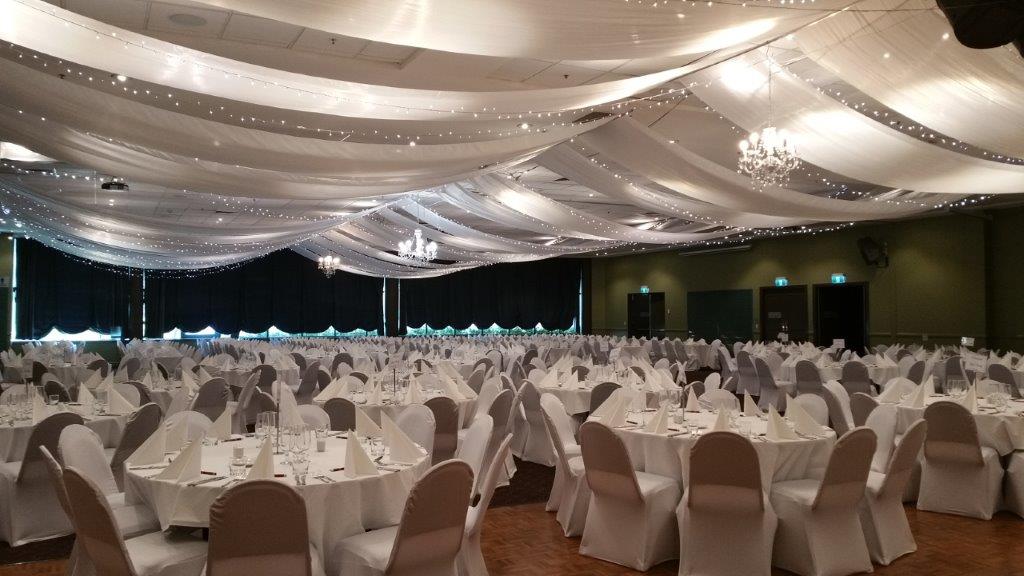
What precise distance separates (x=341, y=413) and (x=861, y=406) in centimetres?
399

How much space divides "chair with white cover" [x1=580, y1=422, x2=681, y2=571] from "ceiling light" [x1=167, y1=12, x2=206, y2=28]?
13.2 feet

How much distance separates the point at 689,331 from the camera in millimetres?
22188

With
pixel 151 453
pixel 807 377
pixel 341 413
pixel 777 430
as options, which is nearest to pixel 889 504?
pixel 777 430

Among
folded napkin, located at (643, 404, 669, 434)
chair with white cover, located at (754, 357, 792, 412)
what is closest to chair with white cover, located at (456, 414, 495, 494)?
folded napkin, located at (643, 404, 669, 434)

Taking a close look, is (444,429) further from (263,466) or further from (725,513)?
(263,466)

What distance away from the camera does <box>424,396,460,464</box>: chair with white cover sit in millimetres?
6090

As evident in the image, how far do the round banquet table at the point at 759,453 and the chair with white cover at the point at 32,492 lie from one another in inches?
143

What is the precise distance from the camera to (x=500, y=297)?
26.7 metres

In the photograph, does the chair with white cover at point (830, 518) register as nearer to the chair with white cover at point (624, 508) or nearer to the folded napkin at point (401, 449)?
the chair with white cover at point (624, 508)

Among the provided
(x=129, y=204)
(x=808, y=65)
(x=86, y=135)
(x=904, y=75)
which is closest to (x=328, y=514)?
(x=86, y=135)

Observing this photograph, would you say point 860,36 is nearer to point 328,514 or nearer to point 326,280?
point 328,514

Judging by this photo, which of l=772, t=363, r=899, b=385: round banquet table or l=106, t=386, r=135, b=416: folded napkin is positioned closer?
l=106, t=386, r=135, b=416: folded napkin

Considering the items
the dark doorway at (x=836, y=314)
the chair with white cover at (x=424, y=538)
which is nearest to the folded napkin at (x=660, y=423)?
the chair with white cover at (x=424, y=538)

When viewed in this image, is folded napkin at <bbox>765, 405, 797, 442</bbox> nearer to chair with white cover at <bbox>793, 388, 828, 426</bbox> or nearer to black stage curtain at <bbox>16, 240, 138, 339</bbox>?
chair with white cover at <bbox>793, 388, 828, 426</bbox>
